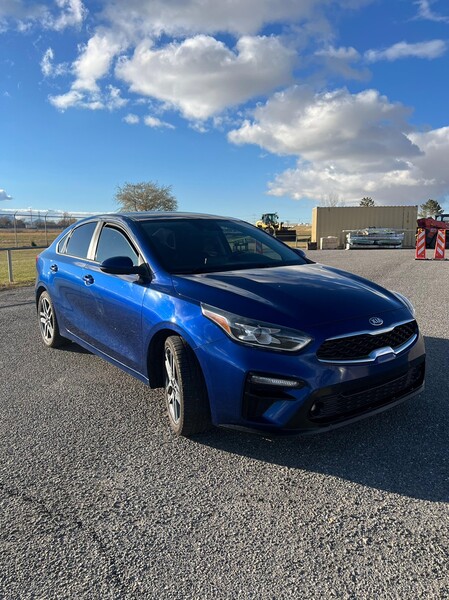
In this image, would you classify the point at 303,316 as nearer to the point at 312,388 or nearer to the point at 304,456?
the point at 312,388

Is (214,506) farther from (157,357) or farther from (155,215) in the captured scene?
(155,215)

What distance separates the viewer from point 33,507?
251 centimetres

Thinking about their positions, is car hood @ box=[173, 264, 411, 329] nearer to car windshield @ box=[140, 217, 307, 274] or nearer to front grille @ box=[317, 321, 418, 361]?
front grille @ box=[317, 321, 418, 361]

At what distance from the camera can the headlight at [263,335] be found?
274 centimetres

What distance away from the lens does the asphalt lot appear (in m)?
1.97

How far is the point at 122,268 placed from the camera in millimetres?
3516

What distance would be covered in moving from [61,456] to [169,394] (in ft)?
2.64

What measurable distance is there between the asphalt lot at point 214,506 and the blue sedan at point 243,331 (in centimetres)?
29

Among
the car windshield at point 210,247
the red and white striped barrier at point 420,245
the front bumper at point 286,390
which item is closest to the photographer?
the front bumper at point 286,390

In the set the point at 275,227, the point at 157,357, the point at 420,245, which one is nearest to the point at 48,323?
the point at 157,357

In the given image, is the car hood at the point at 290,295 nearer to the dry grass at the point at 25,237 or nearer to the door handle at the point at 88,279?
the door handle at the point at 88,279

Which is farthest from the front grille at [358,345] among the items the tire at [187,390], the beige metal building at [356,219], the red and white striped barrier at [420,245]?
the beige metal building at [356,219]

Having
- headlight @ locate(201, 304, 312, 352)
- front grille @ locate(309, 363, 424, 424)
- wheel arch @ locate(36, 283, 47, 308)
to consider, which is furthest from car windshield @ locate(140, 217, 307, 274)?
wheel arch @ locate(36, 283, 47, 308)

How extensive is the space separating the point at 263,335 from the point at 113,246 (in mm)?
2015
